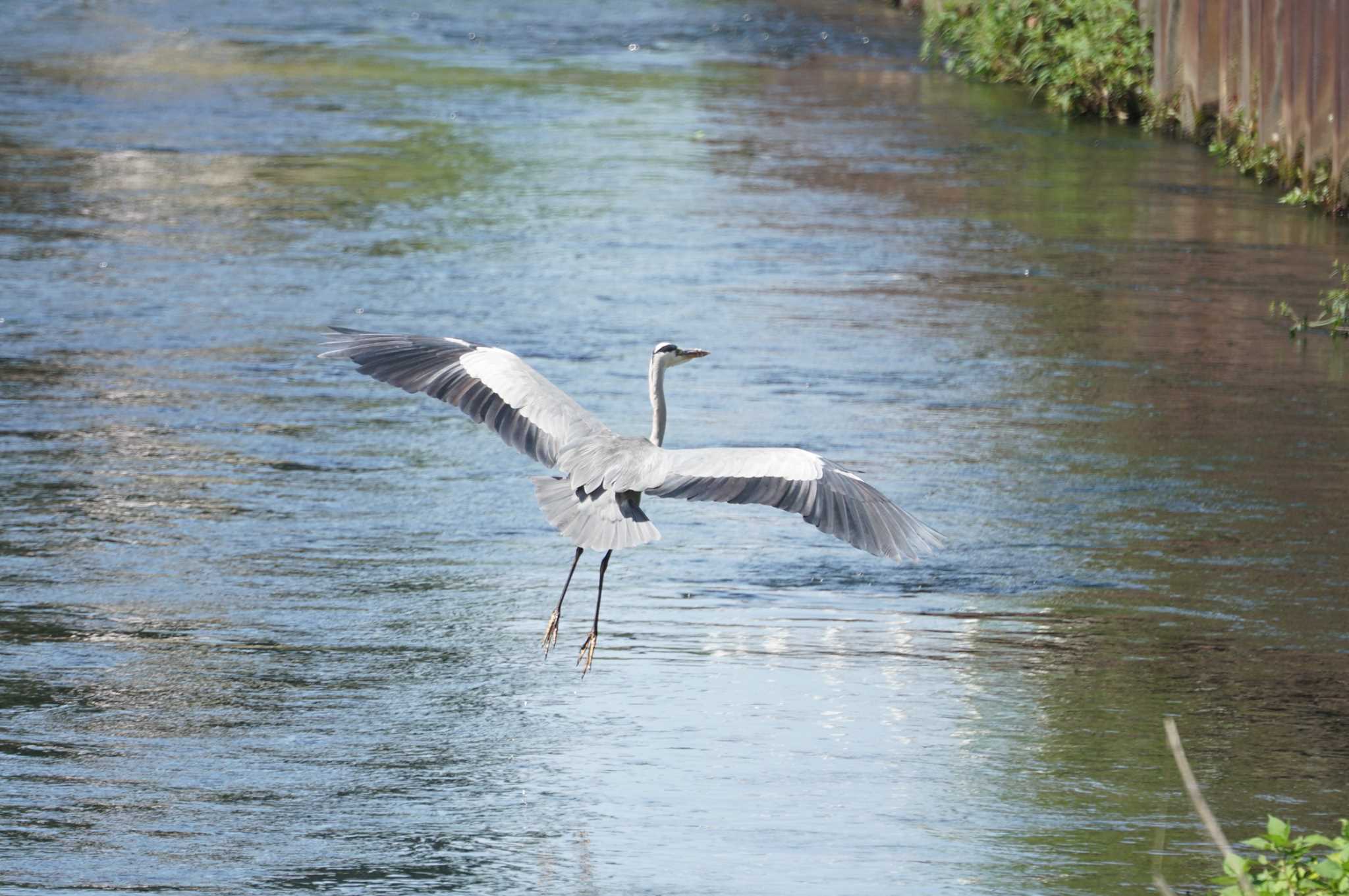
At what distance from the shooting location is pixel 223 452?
33.3ft

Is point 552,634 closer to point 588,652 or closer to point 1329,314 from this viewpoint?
point 588,652

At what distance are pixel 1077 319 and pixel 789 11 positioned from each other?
68.7 feet

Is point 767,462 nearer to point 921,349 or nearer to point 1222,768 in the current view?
point 1222,768

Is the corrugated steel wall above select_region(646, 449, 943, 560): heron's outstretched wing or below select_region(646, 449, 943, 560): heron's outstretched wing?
above

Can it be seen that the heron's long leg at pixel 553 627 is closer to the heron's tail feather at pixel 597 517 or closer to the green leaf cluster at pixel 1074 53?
the heron's tail feather at pixel 597 517

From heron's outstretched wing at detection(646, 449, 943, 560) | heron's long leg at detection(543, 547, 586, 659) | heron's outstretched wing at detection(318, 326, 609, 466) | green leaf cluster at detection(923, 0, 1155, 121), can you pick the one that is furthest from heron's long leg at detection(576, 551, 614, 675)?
green leaf cluster at detection(923, 0, 1155, 121)

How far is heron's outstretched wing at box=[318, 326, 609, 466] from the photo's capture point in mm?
7660

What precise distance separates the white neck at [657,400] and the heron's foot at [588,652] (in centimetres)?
68

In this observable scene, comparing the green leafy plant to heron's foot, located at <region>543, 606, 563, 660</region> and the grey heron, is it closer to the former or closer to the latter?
the grey heron

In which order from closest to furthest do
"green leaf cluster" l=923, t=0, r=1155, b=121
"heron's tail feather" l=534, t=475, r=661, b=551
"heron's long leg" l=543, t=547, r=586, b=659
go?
"heron's tail feather" l=534, t=475, r=661, b=551
"heron's long leg" l=543, t=547, r=586, b=659
"green leaf cluster" l=923, t=0, r=1155, b=121

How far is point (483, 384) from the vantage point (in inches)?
309

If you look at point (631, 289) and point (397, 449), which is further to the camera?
point (631, 289)

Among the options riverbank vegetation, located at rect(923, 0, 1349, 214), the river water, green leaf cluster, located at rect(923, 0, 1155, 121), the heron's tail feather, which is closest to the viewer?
the river water

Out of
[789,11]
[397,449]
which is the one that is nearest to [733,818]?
[397,449]
